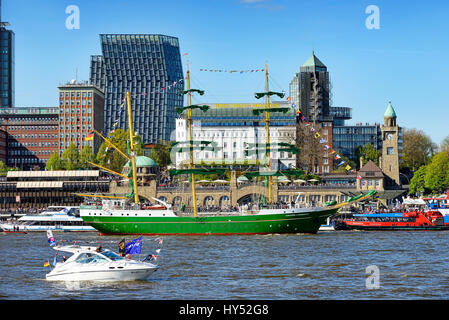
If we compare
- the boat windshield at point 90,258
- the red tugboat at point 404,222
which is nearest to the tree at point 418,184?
the red tugboat at point 404,222

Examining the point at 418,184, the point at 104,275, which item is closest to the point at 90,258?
the point at 104,275

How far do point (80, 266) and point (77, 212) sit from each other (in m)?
86.9

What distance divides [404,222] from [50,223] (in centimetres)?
6075

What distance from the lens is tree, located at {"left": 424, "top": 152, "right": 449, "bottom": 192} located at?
561ft

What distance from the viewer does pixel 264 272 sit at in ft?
202

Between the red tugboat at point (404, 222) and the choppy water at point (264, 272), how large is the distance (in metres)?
25.4

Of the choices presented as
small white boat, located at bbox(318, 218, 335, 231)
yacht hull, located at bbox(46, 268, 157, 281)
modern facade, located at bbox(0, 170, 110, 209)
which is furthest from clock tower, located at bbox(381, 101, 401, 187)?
yacht hull, located at bbox(46, 268, 157, 281)

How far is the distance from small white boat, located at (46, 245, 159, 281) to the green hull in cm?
5768

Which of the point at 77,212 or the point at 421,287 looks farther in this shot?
the point at 77,212

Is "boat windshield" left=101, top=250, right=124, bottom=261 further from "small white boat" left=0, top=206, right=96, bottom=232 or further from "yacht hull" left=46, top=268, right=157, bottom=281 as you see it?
"small white boat" left=0, top=206, right=96, bottom=232

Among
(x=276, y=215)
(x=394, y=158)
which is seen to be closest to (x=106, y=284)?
(x=276, y=215)

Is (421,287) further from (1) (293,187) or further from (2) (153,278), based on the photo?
(1) (293,187)

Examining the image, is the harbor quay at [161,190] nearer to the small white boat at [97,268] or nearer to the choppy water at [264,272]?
the choppy water at [264,272]
